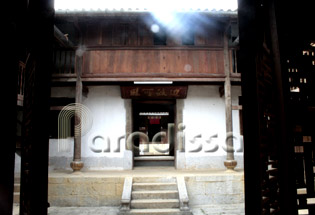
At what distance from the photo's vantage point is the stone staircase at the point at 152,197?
6551mm

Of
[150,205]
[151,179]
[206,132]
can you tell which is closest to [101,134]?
[151,179]

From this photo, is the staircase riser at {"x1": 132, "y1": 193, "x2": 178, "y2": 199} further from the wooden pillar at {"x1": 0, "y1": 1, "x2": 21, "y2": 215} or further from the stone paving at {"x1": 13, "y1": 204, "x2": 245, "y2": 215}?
the wooden pillar at {"x1": 0, "y1": 1, "x2": 21, "y2": 215}

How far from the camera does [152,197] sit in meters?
7.15

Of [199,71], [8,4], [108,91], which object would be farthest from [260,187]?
[108,91]

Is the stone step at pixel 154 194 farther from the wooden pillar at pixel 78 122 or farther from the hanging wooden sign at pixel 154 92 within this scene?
the hanging wooden sign at pixel 154 92

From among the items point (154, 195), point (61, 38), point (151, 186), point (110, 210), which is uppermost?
point (61, 38)

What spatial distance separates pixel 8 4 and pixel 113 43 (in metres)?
8.10

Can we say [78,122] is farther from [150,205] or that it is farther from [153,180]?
[150,205]

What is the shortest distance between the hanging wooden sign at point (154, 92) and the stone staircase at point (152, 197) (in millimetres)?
3219

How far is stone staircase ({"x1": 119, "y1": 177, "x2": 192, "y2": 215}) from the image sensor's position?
258 inches

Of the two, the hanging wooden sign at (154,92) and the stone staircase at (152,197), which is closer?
the stone staircase at (152,197)

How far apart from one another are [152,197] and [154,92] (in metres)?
3.92

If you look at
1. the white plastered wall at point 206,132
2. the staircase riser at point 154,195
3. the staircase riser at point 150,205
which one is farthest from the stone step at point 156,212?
the white plastered wall at point 206,132

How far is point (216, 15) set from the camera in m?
8.33
